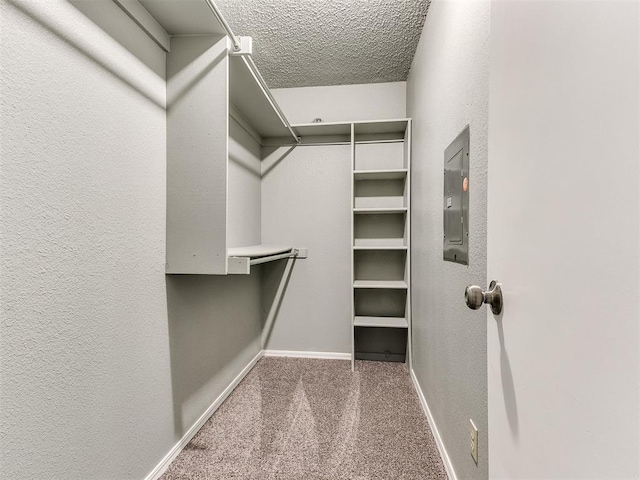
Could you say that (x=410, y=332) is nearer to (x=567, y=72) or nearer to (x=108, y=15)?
(x=567, y=72)

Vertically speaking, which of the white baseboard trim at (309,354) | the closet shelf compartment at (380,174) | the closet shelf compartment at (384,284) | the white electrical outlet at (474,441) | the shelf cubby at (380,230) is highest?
the closet shelf compartment at (380,174)

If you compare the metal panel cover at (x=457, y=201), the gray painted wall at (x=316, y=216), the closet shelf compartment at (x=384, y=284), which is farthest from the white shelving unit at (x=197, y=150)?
the gray painted wall at (x=316, y=216)

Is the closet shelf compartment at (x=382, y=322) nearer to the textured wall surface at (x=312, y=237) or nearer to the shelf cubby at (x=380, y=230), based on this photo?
the textured wall surface at (x=312, y=237)

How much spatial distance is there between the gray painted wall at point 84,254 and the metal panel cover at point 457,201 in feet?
4.03

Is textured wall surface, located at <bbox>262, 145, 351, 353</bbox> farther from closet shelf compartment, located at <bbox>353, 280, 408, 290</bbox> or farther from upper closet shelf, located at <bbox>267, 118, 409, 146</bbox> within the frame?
closet shelf compartment, located at <bbox>353, 280, 408, 290</bbox>

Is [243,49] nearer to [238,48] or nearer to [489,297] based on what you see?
[238,48]

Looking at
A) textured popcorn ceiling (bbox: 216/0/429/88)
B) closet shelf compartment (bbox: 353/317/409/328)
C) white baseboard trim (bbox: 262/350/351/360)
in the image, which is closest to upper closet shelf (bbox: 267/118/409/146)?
textured popcorn ceiling (bbox: 216/0/429/88)

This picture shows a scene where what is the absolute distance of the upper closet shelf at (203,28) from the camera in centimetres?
119

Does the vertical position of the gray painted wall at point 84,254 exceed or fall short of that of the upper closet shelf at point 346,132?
it falls short

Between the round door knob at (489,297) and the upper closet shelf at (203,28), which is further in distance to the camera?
the upper closet shelf at (203,28)

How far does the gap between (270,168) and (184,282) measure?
1.49 m

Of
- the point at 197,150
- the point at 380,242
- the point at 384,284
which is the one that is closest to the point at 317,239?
the point at 380,242

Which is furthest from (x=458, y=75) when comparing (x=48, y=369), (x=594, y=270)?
(x=48, y=369)

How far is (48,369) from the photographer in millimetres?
861
